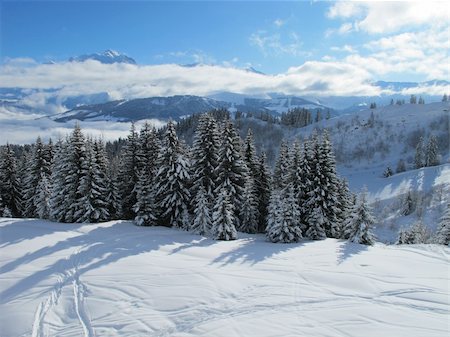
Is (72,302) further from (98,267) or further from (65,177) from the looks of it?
(65,177)

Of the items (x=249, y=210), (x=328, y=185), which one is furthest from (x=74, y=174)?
(x=328, y=185)

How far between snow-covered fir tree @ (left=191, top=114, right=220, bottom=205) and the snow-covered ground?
908cm

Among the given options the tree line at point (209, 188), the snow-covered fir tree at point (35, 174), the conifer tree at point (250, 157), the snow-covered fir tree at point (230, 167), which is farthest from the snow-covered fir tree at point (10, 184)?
the conifer tree at point (250, 157)

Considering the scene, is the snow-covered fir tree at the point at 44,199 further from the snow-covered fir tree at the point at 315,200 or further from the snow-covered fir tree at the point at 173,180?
the snow-covered fir tree at the point at 315,200

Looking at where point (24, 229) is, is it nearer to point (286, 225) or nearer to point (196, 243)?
point (196, 243)

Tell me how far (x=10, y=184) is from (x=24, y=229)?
19.1m

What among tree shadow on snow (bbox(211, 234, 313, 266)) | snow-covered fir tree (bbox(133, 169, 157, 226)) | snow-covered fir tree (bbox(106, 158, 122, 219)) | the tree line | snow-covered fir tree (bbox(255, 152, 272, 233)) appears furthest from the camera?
snow-covered fir tree (bbox(106, 158, 122, 219))

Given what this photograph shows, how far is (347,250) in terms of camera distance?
26.5 metres

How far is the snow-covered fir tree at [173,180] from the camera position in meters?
35.1

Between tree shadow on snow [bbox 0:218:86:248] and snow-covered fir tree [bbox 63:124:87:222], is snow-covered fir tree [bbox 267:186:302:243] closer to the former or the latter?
tree shadow on snow [bbox 0:218:86:248]

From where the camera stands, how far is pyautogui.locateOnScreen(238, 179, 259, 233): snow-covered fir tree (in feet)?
117

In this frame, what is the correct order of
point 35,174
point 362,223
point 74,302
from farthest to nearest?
point 35,174 → point 362,223 → point 74,302

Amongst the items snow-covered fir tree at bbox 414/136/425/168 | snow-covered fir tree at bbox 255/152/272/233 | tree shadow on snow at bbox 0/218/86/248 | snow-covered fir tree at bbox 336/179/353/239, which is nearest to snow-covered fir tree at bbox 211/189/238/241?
snow-covered fir tree at bbox 255/152/272/233

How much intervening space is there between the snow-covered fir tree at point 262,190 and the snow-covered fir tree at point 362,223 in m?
10.8
